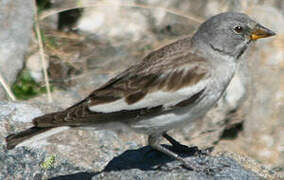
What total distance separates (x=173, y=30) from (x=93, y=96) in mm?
5309

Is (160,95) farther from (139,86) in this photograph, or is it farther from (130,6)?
(130,6)

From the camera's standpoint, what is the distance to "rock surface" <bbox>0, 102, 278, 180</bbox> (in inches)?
241

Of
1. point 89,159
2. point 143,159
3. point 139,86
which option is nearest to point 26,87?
point 89,159

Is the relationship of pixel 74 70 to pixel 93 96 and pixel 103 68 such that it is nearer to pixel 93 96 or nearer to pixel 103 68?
pixel 103 68

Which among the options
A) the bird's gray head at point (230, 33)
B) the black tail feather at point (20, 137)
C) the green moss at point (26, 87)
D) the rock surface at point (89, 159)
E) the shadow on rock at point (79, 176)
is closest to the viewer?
the black tail feather at point (20, 137)

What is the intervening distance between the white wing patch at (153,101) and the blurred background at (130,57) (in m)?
1.50

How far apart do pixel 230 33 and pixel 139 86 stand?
1.10 metres

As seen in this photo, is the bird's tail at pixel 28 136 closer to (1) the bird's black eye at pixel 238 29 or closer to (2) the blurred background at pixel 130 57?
(2) the blurred background at pixel 130 57

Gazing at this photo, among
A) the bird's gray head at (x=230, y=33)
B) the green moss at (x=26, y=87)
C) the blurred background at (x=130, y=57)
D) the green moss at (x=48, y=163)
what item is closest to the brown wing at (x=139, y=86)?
the bird's gray head at (x=230, y=33)

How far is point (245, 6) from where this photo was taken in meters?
10.8

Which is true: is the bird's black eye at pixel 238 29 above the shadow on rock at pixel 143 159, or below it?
above

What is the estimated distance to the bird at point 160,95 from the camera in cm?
601

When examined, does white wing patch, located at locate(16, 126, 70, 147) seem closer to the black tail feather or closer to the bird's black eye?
the black tail feather

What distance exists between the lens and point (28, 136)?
5.95 meters
